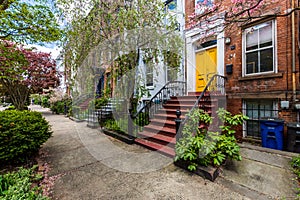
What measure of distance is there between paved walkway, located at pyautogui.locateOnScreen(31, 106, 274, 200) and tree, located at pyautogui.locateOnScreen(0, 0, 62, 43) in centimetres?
311

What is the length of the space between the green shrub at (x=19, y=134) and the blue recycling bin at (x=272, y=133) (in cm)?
598

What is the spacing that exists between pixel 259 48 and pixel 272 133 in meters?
2.73

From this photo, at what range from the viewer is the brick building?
159 inches

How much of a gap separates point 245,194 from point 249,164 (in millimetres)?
1104

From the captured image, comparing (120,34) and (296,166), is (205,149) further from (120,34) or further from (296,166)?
(120,34)

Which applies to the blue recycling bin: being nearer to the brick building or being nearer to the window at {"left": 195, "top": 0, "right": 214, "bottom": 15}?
the brick building

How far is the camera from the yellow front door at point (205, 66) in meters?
5.93

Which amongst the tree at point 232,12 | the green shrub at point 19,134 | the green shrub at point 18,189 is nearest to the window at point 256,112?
the tree at point 232,12

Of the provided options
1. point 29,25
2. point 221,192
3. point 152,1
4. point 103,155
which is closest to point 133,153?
point 103,155

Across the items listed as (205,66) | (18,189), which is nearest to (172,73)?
(205,66)

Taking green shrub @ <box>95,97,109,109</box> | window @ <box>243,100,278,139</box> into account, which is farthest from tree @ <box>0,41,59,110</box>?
window @ <box>243,100,278,139</box>

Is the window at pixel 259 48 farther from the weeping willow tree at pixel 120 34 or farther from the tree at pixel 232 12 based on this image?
the weeping willow tree at pixel 120 34

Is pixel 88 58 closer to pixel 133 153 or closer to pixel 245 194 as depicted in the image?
pixel 133 153

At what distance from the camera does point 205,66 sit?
6195 mm
